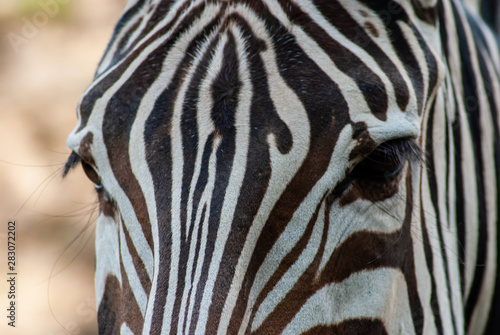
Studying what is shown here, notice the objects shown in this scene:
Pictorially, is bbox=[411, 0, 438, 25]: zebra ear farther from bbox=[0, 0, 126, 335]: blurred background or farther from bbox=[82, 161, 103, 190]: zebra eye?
bbox=[0, 0, 126, 335]: blurred background

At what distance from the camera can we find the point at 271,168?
66.1 inches

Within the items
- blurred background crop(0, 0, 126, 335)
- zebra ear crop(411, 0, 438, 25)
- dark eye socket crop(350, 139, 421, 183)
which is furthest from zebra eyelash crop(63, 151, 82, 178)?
blurred background crop(0, 0, 126, 335)

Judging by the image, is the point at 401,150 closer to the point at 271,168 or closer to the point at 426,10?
the point at 271,168

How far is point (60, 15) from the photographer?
35.5 ft

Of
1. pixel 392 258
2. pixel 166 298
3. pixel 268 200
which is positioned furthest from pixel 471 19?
pixel 166 298

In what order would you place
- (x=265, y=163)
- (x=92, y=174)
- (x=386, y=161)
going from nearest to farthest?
(x=265, y=163)
(x=386, y=161)
(x=92, y=174)

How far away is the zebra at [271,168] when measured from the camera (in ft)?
5.42

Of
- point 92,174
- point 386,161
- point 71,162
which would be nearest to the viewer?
point 386,161

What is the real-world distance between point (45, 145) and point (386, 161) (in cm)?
971

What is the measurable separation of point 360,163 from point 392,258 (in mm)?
362

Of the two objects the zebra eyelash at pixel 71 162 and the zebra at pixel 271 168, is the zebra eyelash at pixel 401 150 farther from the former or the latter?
the zebra eyelash at pixel 71 162

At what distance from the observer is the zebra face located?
1.65 metres

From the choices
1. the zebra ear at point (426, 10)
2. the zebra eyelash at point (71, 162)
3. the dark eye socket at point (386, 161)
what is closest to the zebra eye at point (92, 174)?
the zebra eyelash at point (71, 162)

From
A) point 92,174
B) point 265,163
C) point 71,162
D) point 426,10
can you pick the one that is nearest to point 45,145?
point 71,162
